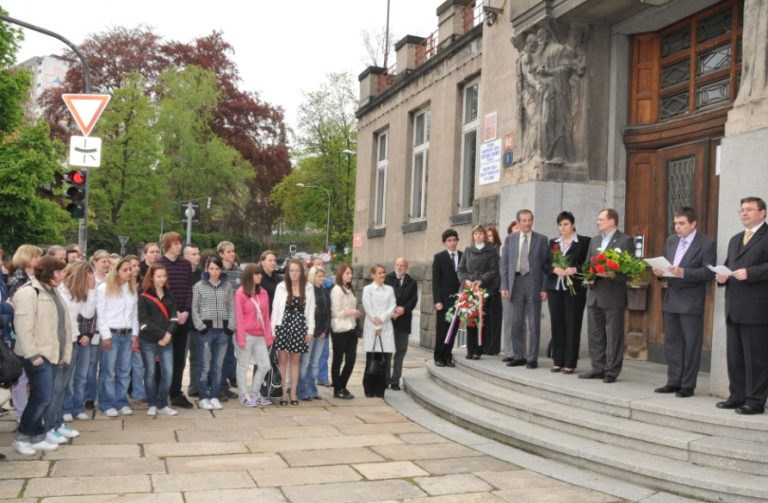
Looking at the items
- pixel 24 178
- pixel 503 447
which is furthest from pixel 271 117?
pixel 503 447

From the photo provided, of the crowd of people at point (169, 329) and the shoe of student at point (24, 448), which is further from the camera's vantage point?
the crowd of people at point (169, 329)

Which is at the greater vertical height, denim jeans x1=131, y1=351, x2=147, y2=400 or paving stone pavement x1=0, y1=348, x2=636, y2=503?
denim jeans x1=131, y1=351, x2=147, y2=400

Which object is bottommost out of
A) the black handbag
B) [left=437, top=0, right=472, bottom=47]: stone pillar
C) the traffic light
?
the black handbag

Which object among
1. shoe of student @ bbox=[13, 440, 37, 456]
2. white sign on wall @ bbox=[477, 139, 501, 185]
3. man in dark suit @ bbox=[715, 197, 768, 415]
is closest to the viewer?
man in dark suit @ bbox=[715, 197, 768, 415]

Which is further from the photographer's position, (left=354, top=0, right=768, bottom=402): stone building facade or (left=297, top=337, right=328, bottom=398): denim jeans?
(left=297, top=337, right=328, bottom=398): denim jeans

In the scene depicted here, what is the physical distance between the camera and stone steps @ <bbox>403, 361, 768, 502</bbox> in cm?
518

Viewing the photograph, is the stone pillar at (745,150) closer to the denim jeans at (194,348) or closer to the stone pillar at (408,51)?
the denim jeans at (194,348)

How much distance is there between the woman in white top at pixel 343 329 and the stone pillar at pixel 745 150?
4156mm

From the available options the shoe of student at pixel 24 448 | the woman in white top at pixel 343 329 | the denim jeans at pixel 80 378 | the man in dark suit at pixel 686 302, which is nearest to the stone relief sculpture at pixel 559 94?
the woman in white top at pixel 343 329

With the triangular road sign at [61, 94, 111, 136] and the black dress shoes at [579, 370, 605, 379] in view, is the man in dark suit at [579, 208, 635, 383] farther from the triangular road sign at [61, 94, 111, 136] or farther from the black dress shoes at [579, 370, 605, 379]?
the triangular road sign at [61, 94, 111, 136]

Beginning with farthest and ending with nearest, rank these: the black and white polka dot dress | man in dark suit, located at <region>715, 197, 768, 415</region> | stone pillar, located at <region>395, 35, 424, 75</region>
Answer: stone pillar, located at <region>395, 35, 424, 75</region>
the black and white polka dot dress
man in dark suit, located at <region>715, 197, 768, 415</region>

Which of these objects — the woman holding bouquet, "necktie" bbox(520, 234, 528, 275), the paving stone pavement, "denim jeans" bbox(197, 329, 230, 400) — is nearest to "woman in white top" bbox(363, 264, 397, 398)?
the woman holding bouquet

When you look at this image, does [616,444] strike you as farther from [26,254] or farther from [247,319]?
[26,254]

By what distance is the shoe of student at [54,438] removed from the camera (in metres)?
A: 6.39
